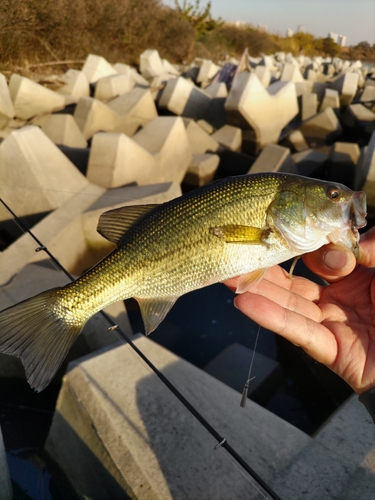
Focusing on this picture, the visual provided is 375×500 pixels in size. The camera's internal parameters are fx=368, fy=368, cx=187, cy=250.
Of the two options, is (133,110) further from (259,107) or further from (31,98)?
(259,107)

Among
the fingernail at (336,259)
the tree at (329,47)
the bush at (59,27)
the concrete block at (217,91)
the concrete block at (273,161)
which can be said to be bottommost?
the concrete block at (273,161)

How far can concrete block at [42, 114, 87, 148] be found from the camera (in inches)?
300

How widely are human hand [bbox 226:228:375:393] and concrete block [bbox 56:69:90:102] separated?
8771 millimetres

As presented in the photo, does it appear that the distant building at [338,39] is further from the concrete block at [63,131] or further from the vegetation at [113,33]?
the concrete block at [63,131]

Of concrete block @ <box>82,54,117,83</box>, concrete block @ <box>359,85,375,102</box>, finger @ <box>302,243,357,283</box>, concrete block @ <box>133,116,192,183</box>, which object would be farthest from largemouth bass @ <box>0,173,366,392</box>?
concrete block @ <box>359,85,375,102</box>

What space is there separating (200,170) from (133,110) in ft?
10.8

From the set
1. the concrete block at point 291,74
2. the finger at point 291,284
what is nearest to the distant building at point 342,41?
the concrete block at point 291,74

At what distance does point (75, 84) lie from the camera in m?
10.6

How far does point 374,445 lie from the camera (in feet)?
8.54

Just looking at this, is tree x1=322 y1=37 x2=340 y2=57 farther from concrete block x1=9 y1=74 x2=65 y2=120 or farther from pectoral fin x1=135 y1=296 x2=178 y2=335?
pectoral fin x1=135 y1=296 x2=178 y2=335

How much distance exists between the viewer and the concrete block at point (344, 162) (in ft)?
29.5

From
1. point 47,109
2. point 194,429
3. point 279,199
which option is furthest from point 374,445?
point 47,109

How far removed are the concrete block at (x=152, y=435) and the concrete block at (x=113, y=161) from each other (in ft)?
11.5

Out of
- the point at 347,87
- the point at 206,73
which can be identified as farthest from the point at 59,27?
the point at 347,87
